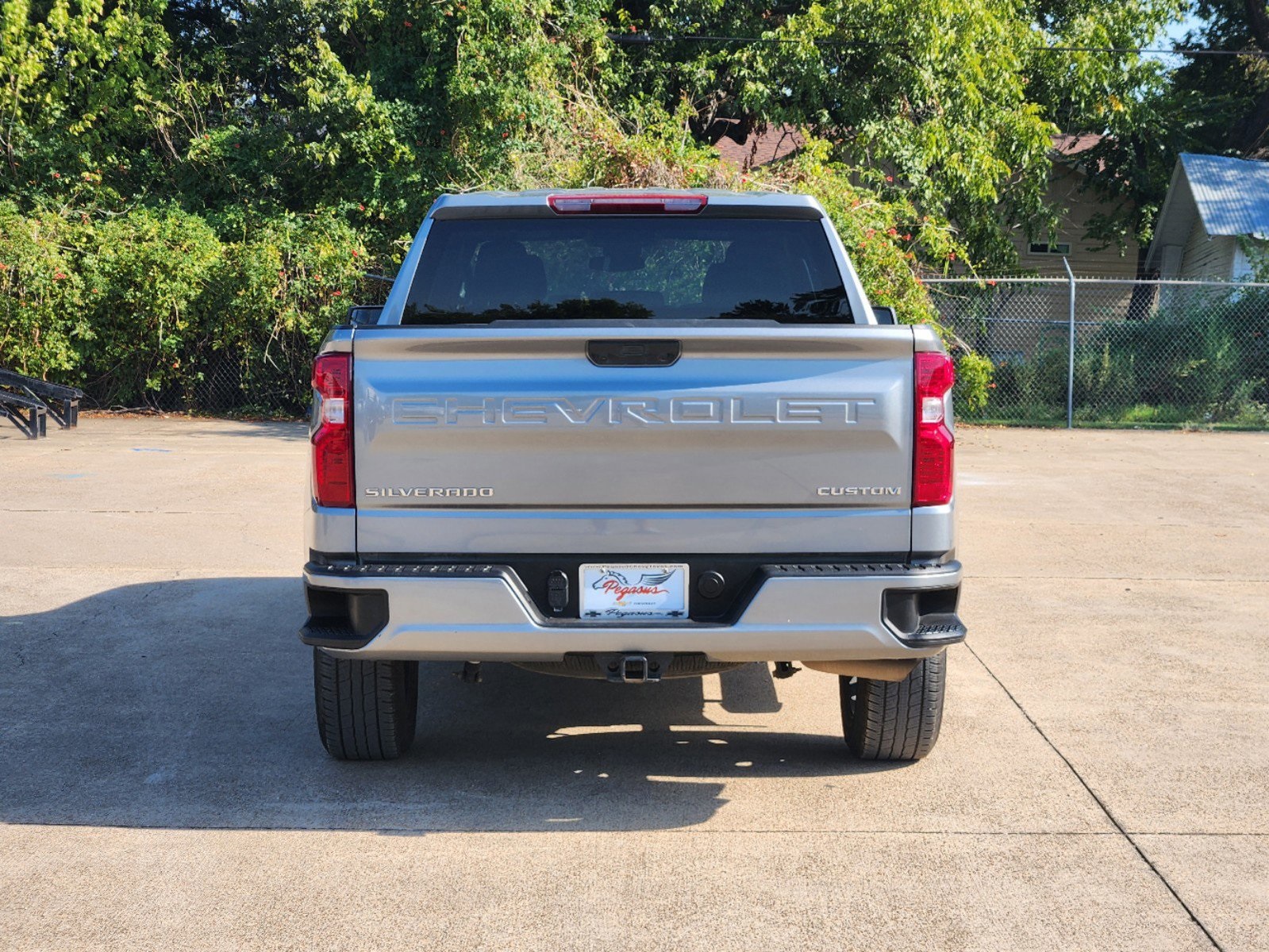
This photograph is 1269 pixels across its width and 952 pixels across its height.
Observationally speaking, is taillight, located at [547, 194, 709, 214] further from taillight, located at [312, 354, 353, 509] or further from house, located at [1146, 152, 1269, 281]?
house, located at [1146, 152, 1269, 281]

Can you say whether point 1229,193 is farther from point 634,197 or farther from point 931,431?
point 931,431

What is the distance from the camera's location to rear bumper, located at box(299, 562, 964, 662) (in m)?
3.91

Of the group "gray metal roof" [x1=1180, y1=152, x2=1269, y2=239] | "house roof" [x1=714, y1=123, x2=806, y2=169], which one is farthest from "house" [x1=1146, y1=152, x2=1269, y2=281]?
"house roof" [x1=714, y1=123, x2=806, y2=169]

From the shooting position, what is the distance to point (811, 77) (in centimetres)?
1927

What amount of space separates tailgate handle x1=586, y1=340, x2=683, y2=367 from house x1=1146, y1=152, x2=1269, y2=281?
63.6 feet

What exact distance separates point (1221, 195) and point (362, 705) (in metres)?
24.0

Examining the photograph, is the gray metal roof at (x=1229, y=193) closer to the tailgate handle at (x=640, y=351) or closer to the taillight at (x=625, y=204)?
the taillight at (x=625, y=204)

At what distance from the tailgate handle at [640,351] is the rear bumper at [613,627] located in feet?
2.35

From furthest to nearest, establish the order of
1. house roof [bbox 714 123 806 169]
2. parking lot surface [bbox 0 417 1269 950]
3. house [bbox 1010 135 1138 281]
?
house [bbox 1010 135 1138 281] < house roof [bbox 714 123 806 169] < parking lot surface [bbox 0 417 1269 950]

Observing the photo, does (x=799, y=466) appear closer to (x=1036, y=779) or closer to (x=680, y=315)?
(x=680, y=315)

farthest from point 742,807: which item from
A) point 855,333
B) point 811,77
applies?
point 811,77

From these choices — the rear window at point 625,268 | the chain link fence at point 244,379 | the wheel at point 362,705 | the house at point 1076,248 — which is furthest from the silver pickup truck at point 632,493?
the house at point 1076,248

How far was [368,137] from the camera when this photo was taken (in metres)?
17.3

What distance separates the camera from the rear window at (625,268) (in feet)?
15.1
